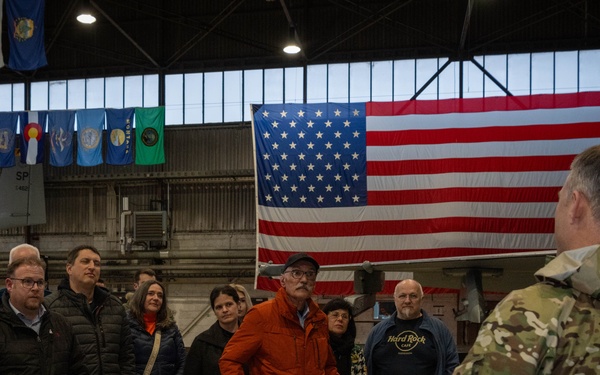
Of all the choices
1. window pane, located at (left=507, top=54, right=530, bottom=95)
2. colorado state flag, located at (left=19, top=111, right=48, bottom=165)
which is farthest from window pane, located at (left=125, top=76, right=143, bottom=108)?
window pane, located at (left=507, top=54, right=530, bottom=95)

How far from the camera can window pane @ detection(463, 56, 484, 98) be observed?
2016cm

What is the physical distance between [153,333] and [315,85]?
15366mm

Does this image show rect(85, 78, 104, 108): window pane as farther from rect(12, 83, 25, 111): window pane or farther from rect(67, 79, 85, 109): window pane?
rect(12, 83, 25, 111): window pane

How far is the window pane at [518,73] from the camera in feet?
65.2

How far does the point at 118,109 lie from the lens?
2020cm

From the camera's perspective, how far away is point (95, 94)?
2238 cm

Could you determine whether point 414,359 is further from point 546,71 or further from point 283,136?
point 546,71

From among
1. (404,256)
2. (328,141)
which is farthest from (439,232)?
(328,141)

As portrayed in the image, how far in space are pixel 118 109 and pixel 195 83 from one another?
2624 millimetres

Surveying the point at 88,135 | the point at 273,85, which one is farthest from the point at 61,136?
the point at 273,85

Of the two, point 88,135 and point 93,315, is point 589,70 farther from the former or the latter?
point 93,315

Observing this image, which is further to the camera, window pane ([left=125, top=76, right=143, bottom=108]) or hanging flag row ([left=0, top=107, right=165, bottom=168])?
window pane ([left=125, top=76, right=143, bottom=108])

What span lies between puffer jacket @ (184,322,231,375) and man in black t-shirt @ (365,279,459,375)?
139cm

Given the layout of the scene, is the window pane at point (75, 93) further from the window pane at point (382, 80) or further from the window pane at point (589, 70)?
the window pane at point (589, 70)
